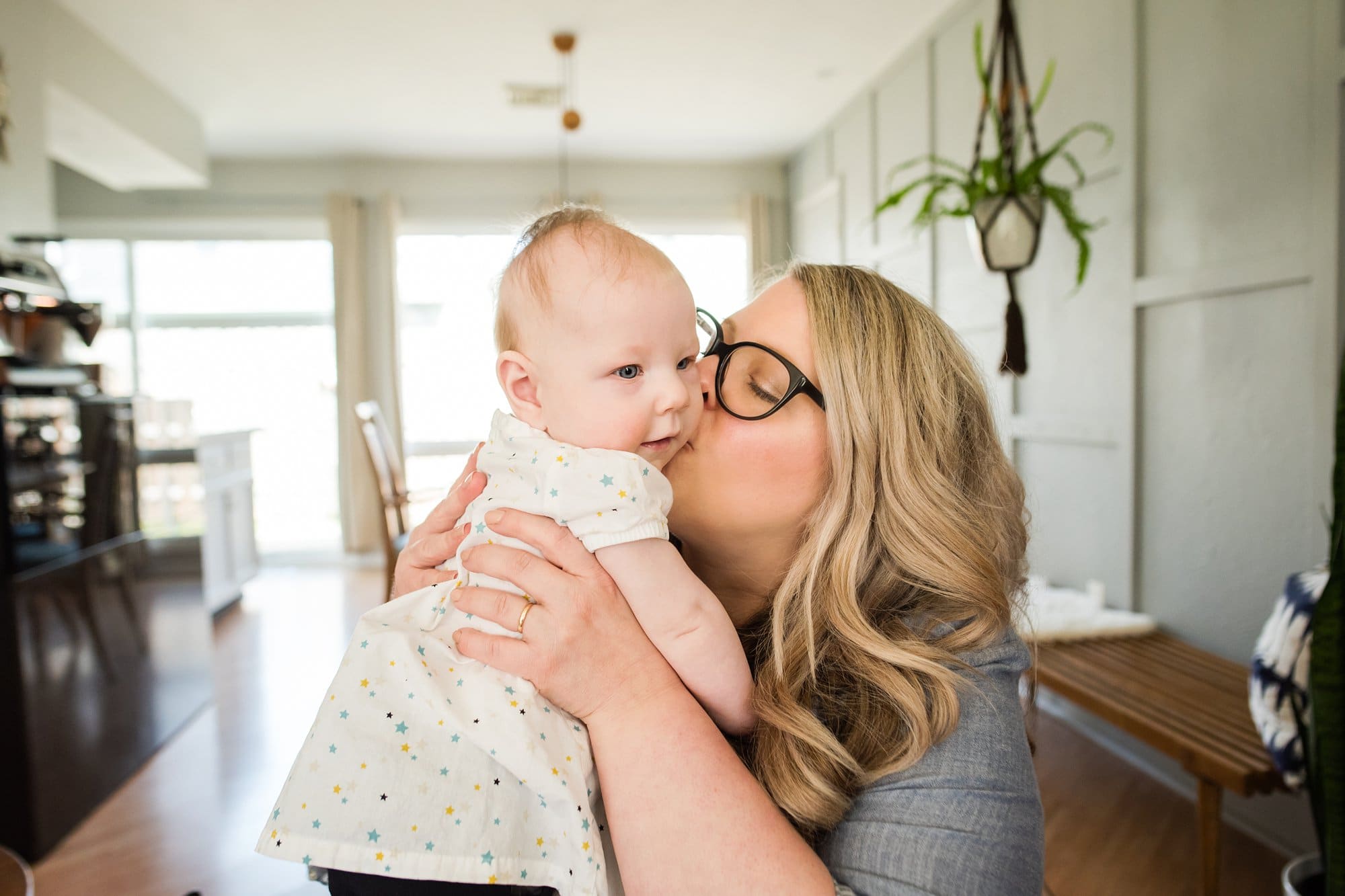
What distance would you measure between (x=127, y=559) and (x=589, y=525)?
2.86m

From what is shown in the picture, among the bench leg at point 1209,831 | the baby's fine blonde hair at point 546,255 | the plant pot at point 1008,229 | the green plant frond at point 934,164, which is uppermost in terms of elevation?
the green plant frond at point 934,164

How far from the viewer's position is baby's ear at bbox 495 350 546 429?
0.99 metres

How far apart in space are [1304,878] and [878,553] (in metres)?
1.51

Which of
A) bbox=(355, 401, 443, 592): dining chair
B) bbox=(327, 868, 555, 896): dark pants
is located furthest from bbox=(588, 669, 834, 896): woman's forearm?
bbox=(355, 401, 443, 592): dining chair

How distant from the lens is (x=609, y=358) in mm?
943

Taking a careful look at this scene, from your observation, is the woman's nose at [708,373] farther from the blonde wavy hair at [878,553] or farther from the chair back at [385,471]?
the chair back at [385,471]

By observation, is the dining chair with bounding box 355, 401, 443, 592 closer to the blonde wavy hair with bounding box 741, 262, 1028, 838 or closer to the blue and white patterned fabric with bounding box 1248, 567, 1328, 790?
the blonde wavy hair with bounding box 741, 262, 1028, 838

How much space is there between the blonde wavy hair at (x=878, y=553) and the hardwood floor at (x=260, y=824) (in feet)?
4.46

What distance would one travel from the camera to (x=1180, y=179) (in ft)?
8.35

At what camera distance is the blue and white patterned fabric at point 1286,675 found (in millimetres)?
1669

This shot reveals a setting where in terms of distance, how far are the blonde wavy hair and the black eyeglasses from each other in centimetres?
4

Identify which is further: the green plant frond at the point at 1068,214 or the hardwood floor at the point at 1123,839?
the green plant frond at the point at 1068,214

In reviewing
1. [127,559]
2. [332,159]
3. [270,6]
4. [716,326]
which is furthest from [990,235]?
[332,159]

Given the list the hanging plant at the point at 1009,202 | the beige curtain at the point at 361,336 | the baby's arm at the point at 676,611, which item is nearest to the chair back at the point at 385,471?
the beige curtain at the point at 361,336
